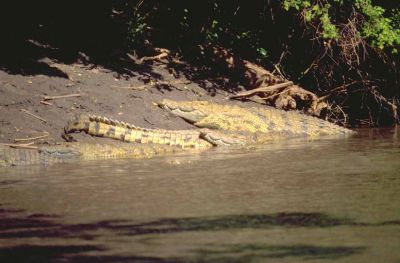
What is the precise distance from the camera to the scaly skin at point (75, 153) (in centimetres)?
979

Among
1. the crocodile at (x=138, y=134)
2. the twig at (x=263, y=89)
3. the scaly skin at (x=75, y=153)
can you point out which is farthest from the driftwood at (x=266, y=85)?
the scaly skin at (x=75, y=153)

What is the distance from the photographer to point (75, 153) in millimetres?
10297

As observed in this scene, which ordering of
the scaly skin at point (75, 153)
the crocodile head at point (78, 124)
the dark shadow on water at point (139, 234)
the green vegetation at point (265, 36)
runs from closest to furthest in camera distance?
1. the dark shadow on water at point (139, 234)
2. the scaly skin at point (75, 153)
3. the crocodile head at point (78, 124)
4. the green vegetation at point (265, 36)

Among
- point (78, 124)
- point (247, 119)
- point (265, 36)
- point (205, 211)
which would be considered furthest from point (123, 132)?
point (265, 36)

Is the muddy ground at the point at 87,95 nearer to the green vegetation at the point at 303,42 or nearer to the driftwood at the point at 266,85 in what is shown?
the driftwood at the point at 266,85

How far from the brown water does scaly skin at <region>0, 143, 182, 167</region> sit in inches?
23.3

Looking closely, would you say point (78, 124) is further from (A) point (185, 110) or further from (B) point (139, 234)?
(B) point (139, 234)

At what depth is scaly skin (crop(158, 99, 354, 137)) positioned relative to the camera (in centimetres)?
1393

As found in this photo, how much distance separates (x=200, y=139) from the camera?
12.4 metres

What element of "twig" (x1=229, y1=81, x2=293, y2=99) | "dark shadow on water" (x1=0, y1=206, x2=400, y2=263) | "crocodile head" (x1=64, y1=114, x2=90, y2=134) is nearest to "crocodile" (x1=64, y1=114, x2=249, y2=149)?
"crocodile head" (x1=64, y1=114, x2=90, y2=134)

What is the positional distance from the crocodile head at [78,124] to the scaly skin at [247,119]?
288 cm

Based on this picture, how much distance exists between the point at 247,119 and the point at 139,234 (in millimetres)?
9626

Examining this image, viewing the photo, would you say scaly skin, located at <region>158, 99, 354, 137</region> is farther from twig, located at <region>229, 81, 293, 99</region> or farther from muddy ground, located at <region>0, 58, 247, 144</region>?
twig, located at <region>229, 81, 293, 99</region>

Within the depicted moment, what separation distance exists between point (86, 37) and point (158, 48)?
2014 millimetres
